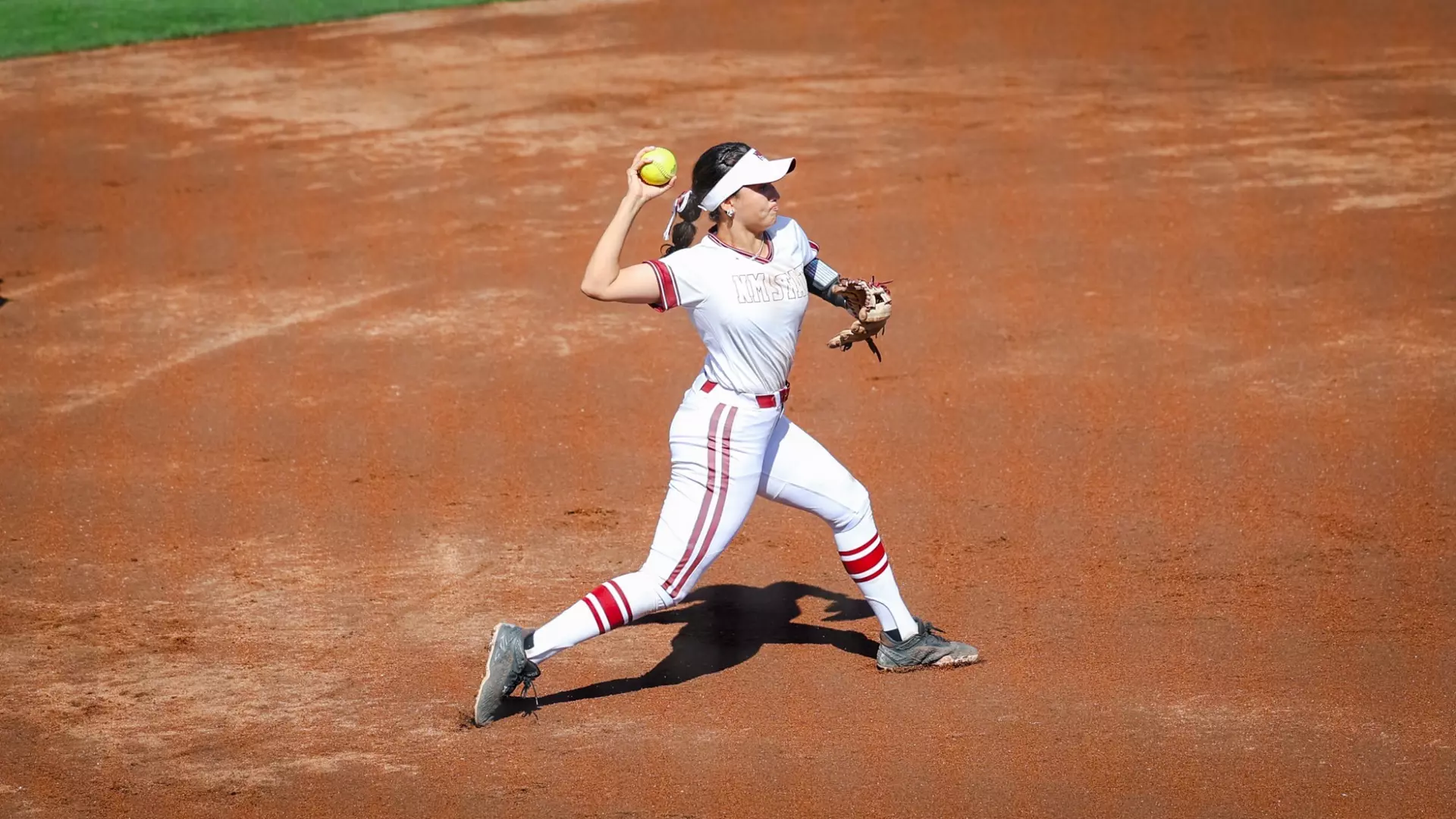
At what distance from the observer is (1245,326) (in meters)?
9.29

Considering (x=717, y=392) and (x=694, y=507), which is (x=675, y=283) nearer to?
(x=717, y=392)

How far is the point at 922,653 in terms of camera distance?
5562 millimetres

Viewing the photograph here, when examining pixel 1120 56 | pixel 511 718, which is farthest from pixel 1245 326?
pixel 1120 56

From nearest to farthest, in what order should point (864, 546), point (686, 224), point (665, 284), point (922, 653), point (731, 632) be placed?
1. point (665, 284)
2. point (686, 224)
3. point (864, 546)
4. point (922, 653)
5. point (731, 632)

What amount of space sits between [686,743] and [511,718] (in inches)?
26.1

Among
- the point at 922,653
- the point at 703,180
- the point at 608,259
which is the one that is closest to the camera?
the point at 608,259

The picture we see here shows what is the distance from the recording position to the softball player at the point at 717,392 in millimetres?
5004

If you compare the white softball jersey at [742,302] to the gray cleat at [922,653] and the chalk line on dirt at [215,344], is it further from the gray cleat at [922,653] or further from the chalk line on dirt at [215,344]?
the chalk line on dirt at [215,344]

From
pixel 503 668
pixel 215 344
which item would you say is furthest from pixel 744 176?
pixel 215 344

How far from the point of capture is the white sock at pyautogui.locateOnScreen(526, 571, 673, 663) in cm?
512

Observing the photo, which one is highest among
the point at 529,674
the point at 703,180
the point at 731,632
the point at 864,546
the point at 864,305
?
the point at 703,180

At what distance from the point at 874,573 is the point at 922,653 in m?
0.38

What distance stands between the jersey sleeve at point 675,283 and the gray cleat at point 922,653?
5.04 ft

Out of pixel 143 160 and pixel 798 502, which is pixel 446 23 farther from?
pixel 798 502
